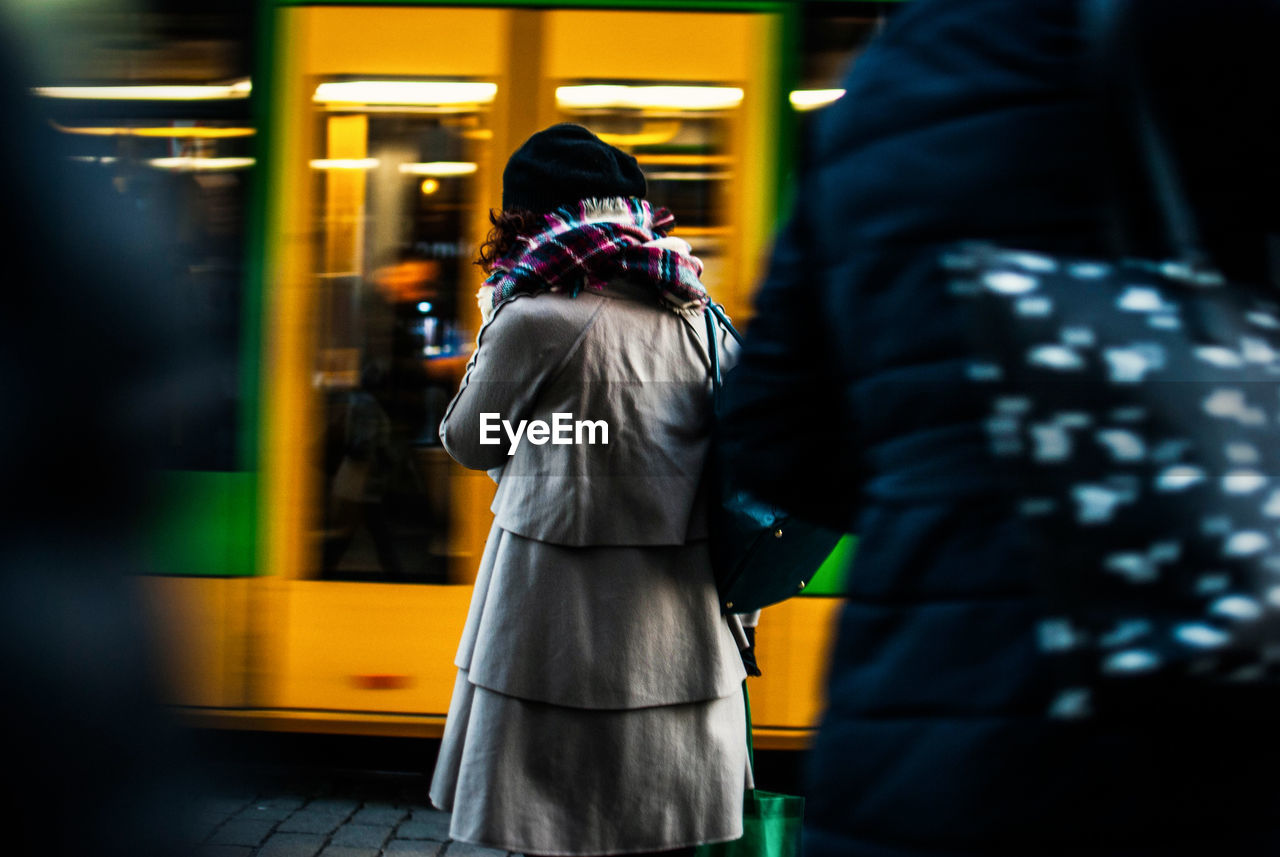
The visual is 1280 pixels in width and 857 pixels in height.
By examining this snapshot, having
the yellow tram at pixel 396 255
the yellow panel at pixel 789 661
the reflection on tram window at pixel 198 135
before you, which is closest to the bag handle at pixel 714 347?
the yellow tram at pixel 396 255

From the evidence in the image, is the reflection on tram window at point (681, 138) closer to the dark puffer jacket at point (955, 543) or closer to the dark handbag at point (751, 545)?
the dark handbag at point (751, 545)

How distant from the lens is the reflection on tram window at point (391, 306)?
418cm

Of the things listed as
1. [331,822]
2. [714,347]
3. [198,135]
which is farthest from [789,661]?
[198,135]

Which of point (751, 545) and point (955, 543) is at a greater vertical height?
point (955, 543)

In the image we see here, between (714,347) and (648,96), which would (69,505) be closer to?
(714,347)

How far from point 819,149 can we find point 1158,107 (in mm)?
335

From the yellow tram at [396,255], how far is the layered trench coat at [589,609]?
1.99 meters

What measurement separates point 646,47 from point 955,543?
3.55 m

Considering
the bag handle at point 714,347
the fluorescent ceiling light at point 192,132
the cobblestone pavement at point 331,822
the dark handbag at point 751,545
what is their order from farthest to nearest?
the fluorescent ceiling light at point 192,132 → the cobblestone pavement at point 331,822 → the bag handle at point 714,347 → the dark handbag at point 751,545

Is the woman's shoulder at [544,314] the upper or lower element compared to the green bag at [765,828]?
upper

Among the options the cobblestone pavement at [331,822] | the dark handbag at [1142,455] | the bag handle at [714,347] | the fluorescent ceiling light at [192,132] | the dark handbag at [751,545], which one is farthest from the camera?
the fluorescent ceiling light at [192,132]

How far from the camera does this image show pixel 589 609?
212 cm

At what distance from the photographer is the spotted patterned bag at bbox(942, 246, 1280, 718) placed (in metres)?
0.88

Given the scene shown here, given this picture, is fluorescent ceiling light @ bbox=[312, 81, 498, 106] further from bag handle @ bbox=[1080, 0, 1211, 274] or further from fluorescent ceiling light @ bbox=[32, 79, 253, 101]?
bag handle @ bbox=[1080, 0, 1211, 274]
